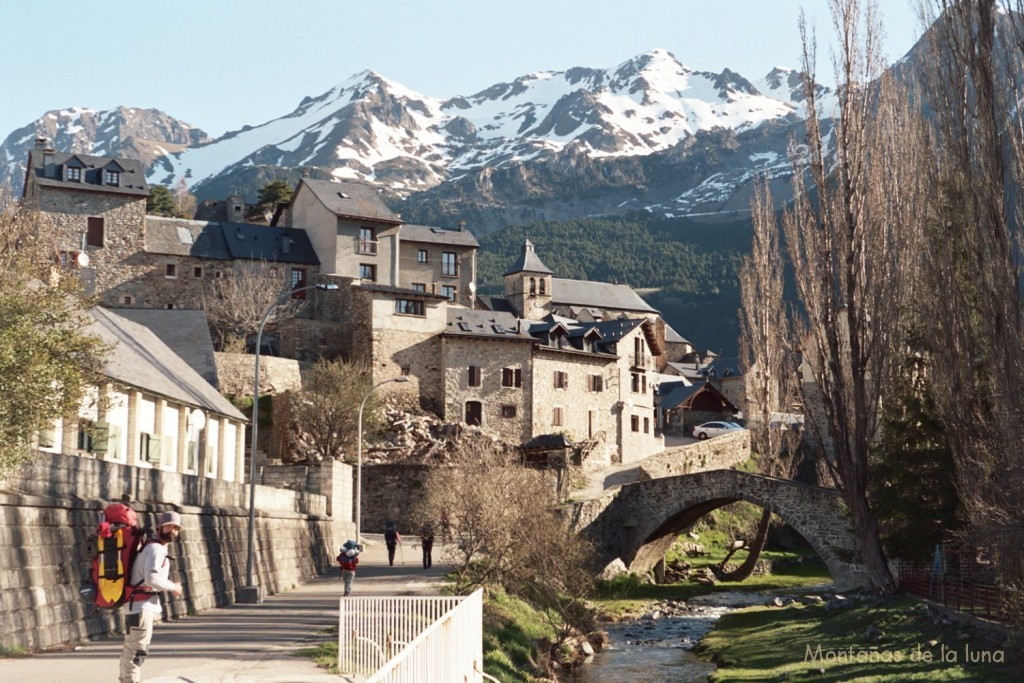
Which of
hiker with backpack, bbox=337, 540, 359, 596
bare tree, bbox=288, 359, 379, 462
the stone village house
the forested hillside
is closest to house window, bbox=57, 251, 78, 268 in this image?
the stone village house

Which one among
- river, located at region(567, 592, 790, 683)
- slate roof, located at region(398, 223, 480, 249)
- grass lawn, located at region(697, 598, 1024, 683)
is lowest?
river, located at region(567, 592, 790, 683)

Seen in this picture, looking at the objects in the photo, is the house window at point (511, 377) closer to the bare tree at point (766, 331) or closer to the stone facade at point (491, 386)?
the stone facade at point (491, 386)

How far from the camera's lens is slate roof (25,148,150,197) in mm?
67062

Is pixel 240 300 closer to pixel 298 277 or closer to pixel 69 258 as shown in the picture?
pixel 298 277

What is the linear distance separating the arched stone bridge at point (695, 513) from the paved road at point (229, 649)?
20.6m

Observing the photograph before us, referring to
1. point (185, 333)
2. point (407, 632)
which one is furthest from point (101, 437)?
point (185, 333)

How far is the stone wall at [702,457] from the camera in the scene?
63562mm

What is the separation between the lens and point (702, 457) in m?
67.0

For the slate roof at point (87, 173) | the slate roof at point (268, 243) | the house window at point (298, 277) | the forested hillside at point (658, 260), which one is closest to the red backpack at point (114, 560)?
the house window at point (298, 277)

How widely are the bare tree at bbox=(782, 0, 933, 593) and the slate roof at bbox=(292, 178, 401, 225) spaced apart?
40104mm

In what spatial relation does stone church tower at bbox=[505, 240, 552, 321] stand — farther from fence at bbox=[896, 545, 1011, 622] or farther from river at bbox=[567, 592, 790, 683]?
fence at bbox=[896, 545, 1011, 622]

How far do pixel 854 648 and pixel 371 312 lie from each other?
40587 mm

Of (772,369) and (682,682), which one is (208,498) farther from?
(772,369)

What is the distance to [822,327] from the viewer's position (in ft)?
116
